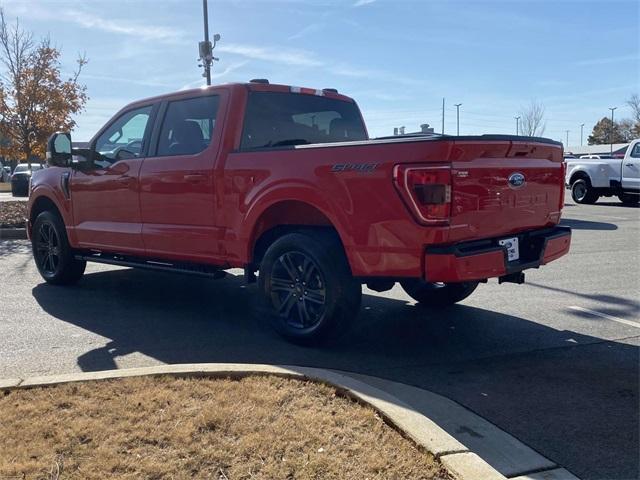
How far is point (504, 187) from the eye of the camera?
454cm

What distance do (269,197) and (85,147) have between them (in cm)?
291

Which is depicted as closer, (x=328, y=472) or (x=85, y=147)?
(x=328, y=472)

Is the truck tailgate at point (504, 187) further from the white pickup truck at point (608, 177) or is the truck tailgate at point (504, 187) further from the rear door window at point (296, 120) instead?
the white pickup truck at point (608, 177)

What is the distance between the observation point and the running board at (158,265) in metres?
5.70

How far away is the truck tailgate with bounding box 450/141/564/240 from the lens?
13.8 ft

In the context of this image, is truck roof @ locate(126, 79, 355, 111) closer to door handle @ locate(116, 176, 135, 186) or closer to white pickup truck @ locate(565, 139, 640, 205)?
door handle @ locate(116, 176, 135, 186)

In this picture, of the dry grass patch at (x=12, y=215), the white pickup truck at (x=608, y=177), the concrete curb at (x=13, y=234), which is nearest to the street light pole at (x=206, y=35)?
the dry grass patch at (x=12, y=215)

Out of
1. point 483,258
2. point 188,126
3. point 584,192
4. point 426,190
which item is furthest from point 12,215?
point 584,192

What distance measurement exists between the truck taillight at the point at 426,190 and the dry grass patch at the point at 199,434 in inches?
51.4

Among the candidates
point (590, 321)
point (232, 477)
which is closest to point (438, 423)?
point (232, 477)

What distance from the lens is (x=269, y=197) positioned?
498cm

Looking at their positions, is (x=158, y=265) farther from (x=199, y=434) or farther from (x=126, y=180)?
(x=199, y=434)

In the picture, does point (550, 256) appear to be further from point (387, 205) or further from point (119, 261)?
point (119, 261)

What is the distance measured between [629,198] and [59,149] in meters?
18.7
